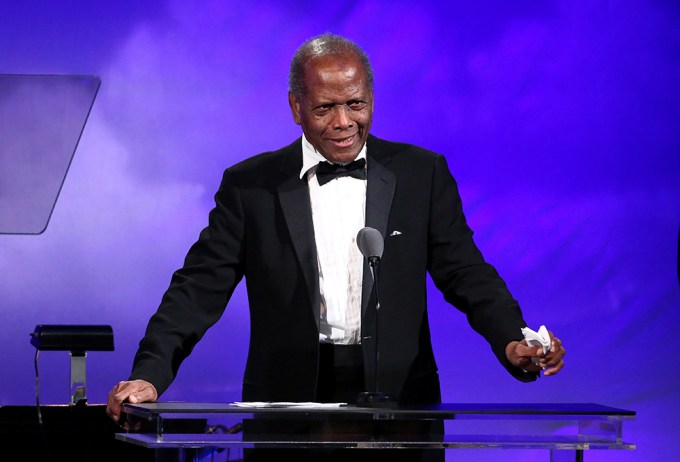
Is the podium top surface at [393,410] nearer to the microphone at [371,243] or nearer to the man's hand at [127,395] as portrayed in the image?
the man's hand at [127,395]

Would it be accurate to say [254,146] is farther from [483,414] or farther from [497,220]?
[483,414]

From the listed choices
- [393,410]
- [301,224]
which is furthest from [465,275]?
[393,410]

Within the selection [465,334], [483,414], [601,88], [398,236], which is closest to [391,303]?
[398,236]

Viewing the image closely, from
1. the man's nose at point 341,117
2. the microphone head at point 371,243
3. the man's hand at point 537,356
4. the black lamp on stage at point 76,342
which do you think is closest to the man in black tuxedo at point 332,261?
the man's nose at point 341,117

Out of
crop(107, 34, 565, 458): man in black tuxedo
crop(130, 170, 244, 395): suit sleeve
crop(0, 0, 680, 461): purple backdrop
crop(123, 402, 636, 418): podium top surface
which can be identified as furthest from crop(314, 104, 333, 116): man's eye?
crop(0, 0, 680, 461): purple backdrop

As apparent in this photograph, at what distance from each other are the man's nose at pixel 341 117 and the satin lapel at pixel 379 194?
145mm

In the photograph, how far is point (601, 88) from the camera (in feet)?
15.0

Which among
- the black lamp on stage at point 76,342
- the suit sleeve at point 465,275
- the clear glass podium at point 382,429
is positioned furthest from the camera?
the black lamp on stage at point 76,342

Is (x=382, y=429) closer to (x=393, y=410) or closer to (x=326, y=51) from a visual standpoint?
(x=393, y=410)

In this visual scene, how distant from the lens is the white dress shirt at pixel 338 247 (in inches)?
102

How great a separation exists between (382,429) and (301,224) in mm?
884

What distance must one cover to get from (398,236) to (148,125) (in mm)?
2128

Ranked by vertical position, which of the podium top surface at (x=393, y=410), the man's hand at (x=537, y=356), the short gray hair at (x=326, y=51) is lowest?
the podium top surface at (x=393, y=410)

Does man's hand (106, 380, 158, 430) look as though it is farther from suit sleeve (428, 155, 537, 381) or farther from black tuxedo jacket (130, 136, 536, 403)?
suit sleeve (428, 155, 537, 381)
